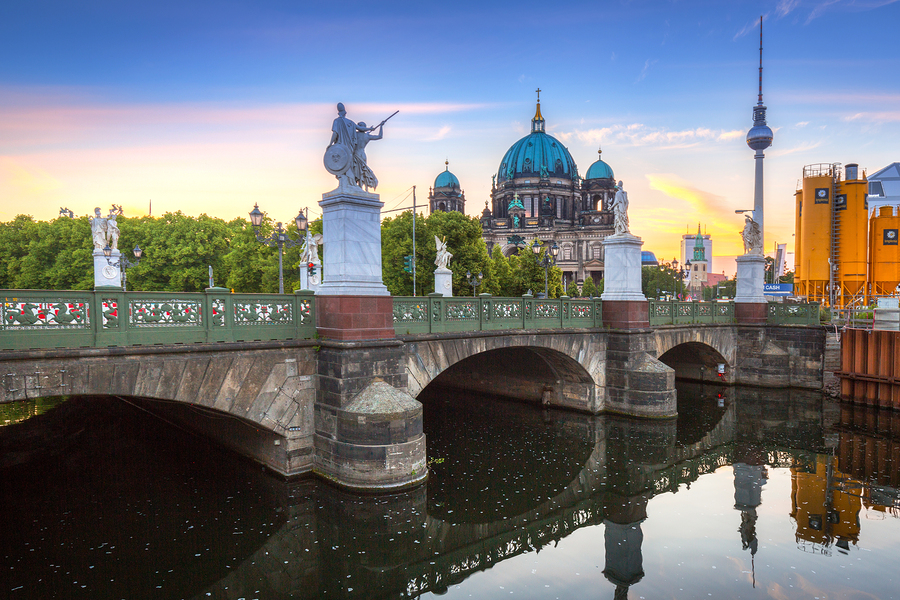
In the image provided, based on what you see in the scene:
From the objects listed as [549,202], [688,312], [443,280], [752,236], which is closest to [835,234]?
[752,236]

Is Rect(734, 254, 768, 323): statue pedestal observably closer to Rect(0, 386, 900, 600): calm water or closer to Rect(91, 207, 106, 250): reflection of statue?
Rect(0, 386, 900, 600): calm water

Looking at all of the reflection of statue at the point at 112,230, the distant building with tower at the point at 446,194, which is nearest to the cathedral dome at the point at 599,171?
the distant building with tower at the point at 446,194

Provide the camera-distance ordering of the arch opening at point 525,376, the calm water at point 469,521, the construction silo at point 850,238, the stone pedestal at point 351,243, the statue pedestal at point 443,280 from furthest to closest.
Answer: the construction silo at point 850,238
the statue pedestal at point 443,280
the arch opening at point 525,376
the stone pedestal at point 351,243
the calm water at point 469,521

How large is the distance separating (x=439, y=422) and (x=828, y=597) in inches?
488

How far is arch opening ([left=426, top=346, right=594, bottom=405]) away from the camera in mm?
19688

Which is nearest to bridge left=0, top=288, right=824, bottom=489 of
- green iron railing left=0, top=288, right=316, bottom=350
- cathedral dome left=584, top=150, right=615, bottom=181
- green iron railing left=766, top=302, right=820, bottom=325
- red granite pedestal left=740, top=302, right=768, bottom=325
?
green iron railing left=0, top=288, right=316, bottom=350

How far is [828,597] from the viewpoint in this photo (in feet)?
27.2

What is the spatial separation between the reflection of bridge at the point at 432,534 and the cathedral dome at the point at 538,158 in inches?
3115

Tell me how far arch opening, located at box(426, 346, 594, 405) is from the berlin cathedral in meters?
64.3

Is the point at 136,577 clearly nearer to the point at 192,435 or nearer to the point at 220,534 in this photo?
the point at 220,534

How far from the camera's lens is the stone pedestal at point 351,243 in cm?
1212

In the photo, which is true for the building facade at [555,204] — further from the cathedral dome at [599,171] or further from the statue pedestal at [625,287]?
the statue pedestal at [625,287]

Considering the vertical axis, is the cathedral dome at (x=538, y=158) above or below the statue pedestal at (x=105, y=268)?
above

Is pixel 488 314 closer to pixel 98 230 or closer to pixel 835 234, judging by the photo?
pixel 98 230
